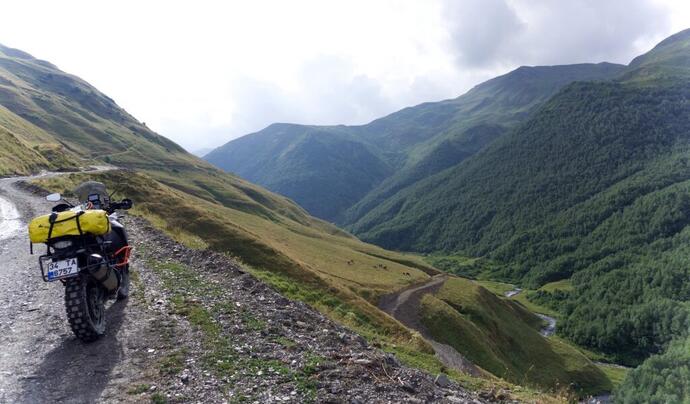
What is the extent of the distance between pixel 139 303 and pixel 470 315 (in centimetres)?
7627

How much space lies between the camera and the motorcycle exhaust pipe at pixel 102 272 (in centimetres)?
1259

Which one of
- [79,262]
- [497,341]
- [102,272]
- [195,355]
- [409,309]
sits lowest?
[497,341]

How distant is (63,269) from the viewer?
40.2 ft

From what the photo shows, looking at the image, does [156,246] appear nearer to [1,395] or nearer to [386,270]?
[1,395]

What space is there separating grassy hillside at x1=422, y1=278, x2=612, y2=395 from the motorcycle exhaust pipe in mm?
53943

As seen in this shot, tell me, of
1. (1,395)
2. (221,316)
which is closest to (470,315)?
(221,316)

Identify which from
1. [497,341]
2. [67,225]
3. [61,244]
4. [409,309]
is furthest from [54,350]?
[497,341]

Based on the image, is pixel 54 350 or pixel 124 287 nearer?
pixel 54 350

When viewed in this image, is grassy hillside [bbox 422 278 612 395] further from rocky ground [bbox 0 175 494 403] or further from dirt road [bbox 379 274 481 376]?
rocky ground [bbox 0 175 494 403]

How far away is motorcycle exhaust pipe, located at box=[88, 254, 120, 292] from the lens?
12586 mm

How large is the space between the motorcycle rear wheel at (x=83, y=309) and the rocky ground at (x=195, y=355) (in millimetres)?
397

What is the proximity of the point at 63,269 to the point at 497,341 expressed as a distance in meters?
82.9

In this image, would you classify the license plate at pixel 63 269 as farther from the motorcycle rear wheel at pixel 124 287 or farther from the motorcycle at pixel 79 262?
the motorcycle rear wheel at pixel 124 287

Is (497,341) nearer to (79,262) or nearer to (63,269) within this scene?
(79,262)
